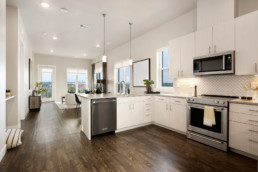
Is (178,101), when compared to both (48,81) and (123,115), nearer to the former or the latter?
(123,115)

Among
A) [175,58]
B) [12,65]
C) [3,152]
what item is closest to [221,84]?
[175,58]

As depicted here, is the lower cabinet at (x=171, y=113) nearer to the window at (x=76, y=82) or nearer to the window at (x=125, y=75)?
the window at (x=125, y=75)

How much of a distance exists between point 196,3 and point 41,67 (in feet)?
30.2

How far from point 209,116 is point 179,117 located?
0.78 m

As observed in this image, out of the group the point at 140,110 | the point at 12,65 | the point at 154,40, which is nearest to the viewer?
the point at 12,65

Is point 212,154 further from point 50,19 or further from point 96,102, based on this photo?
point 50,19

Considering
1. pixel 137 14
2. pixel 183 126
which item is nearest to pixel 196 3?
pixel 137 14

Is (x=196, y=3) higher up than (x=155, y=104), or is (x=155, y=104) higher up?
(x=196, y=3)

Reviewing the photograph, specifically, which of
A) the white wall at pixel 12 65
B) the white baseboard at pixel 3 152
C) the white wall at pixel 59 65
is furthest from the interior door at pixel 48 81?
the white baseboard at pixel 3 152

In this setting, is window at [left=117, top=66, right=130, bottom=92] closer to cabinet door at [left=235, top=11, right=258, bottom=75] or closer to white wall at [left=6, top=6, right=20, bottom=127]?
white wall at [left=6, top=6, right=20, bottom=127]

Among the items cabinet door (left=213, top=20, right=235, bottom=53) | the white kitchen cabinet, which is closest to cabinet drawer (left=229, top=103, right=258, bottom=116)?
the white kitchen cabinet

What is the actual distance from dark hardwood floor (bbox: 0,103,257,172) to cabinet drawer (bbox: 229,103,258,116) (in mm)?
757

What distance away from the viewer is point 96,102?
9.83 ft

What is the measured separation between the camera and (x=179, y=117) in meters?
3.21
